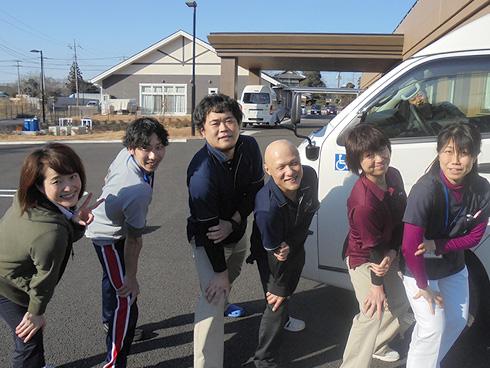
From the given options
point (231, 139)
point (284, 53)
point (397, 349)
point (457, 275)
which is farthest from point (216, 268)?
point (284, 53)

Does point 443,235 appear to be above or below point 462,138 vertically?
below

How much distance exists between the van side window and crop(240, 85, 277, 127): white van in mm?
23630

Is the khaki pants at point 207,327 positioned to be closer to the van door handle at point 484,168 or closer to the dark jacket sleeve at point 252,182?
the dark jacket sleeve at point 252,182

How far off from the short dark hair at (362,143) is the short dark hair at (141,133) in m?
1.09

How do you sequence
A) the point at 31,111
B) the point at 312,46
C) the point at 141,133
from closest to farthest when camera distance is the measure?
the point at 141,133
the point at 312,46
the point at 31,111

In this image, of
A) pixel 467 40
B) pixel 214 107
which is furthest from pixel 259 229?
pixel 467 40

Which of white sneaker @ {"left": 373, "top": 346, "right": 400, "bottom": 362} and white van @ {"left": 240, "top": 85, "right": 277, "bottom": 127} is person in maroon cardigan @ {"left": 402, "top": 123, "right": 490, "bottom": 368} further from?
white van @ {"left": 240, "top": 85, "right": 277, "bottom": 127}

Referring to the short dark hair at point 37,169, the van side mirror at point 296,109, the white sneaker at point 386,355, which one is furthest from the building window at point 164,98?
the short dark hair at point 37,169

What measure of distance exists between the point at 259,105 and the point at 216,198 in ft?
80.3

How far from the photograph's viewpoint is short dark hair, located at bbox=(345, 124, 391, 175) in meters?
2.34

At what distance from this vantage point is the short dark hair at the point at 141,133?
2617mm

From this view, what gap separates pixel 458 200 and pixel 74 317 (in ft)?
9.40

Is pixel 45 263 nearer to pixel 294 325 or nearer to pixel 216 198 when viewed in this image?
pixel 216 198

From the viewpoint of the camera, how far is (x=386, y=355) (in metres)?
2.99
